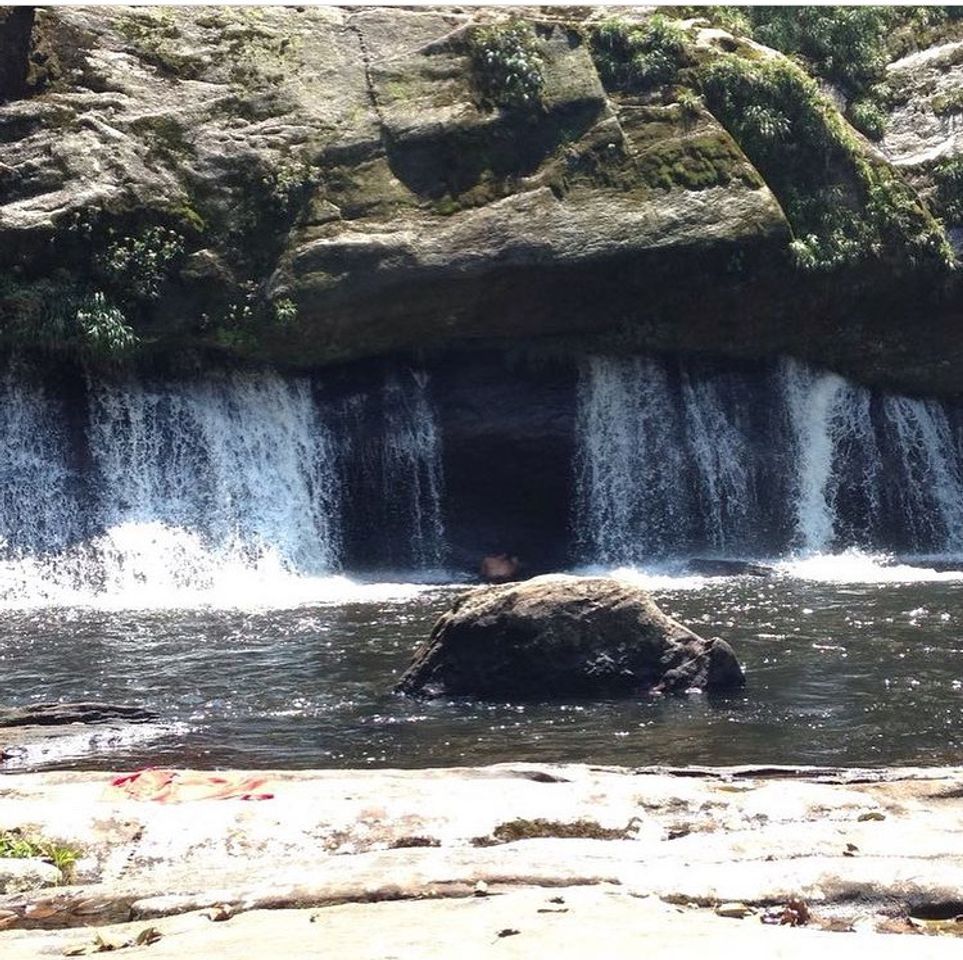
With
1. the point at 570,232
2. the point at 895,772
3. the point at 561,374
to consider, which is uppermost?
the point at 570,232

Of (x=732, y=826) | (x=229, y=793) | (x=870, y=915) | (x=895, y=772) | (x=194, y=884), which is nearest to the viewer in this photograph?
(x=870, y=915)

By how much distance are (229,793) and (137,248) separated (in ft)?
68.0

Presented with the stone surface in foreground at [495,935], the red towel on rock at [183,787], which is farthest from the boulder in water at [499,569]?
the stone surface in foreground at [495,935]

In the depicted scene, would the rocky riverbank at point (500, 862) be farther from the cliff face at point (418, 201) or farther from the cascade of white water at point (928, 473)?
the cascade of white water at point (928, 473)

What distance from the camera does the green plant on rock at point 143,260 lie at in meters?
28.9

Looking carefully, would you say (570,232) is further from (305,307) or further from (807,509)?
(807,509)

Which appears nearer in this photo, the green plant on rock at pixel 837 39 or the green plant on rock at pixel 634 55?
the green plant on rock at pixel 634 55

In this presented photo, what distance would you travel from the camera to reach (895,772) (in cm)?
1101

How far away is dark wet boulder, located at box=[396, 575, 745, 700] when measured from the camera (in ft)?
51.8

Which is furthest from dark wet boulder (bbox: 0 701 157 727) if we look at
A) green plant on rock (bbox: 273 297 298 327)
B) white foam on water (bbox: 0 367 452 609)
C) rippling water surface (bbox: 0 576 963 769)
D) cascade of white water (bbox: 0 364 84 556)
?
green plant on rock (bbox: 273 297 298 327)

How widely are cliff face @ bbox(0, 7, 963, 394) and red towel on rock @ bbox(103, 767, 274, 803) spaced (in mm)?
19220

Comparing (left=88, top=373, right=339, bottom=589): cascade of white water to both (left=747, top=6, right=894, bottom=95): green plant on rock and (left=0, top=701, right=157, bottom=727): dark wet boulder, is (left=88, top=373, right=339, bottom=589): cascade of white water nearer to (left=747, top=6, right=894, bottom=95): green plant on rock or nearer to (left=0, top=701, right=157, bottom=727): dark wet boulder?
(left=0, top=701, right=157, bottom=727): dark wet boulder

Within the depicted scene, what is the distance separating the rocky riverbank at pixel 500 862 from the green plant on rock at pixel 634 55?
78.9 ft

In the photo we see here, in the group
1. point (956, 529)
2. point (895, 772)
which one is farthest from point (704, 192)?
point (895, 772)
